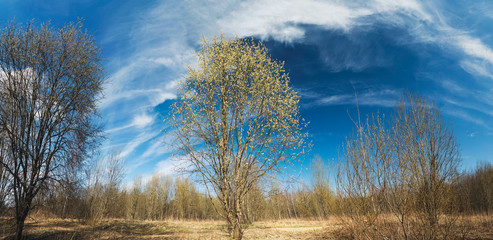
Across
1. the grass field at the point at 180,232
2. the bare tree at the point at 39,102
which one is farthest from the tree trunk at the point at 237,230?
the bare tree at the point at 39,102

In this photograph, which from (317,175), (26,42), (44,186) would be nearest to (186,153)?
(44,186)

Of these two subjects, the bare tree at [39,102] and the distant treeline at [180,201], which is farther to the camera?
the distant treeline at [180,201]

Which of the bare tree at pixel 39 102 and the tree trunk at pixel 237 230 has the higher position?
the bare tree at pixel 39 102

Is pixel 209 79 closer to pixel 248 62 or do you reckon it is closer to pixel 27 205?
pixel 248 62

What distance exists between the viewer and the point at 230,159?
28.3 feet

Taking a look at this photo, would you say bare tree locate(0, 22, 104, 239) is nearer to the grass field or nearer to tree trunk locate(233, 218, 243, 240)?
the grass field

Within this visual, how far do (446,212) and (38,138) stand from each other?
44.0 ft

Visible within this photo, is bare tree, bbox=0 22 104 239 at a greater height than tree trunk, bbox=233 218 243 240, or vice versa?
bare tree, bbox=0 22 104 239

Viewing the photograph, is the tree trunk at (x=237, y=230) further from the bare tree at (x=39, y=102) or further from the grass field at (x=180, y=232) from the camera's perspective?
the bare tree at (x=39, y=102)

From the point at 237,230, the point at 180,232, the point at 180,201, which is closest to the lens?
the point at 237,230

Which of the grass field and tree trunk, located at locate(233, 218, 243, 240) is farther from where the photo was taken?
the grass field

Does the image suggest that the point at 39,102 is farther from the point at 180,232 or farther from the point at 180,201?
the point at 180,201

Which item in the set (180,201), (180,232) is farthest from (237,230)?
(180,201)

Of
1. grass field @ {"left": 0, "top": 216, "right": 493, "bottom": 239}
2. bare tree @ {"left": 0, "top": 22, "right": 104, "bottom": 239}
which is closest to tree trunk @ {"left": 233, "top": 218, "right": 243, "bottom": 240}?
grass field @ {"left": 0, "top": 216, "right": 493, "bottom": 239}
